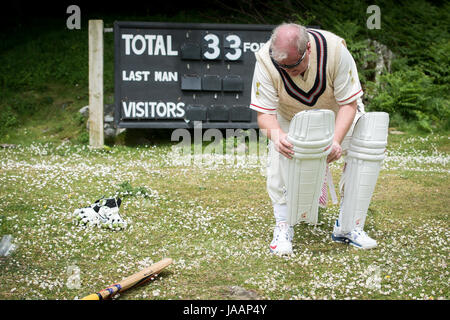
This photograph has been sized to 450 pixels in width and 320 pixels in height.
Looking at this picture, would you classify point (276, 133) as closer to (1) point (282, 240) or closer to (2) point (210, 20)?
(1) point (282, 240)

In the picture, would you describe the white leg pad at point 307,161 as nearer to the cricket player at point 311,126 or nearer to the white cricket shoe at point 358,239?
the cricket player at point 311,126

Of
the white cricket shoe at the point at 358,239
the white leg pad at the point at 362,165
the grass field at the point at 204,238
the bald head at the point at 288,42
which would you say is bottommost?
the grass field at the point at 204,238

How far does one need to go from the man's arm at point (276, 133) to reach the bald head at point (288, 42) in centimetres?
68

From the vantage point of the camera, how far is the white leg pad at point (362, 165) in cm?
452

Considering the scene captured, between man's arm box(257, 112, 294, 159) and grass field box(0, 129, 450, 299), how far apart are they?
1083mm

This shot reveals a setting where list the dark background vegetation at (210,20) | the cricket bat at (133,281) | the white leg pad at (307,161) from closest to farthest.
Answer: the cricket bat at (133,281) → the white leg pad at (307,161) → the dark background vegetation at (210,20)

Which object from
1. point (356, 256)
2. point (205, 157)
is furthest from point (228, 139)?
point (356, 256)

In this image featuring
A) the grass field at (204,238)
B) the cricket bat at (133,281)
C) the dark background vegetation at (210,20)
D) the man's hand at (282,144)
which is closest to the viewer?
the cricket bat at (133,281)

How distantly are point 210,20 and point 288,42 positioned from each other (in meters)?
11.7

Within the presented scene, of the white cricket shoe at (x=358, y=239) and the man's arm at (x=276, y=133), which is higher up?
the man's arm at (x=276, y=133)

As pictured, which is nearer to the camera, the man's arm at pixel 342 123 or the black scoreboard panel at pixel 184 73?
the man's arm at pixel 342 123

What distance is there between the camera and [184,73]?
9664 mm

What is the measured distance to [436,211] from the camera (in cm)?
614

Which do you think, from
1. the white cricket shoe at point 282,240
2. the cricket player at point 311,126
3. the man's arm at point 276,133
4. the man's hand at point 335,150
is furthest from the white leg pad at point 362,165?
the man's arm at point 276,133
